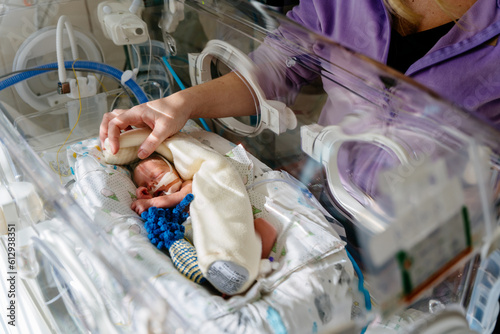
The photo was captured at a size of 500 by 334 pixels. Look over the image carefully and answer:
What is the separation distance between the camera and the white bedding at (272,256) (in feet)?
2.72

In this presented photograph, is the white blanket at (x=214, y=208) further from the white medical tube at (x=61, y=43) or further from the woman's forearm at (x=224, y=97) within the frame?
the white medical tube at (x=61, y=43)

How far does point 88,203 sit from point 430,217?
2.62ft

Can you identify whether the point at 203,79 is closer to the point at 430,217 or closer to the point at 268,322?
the point at 268,322

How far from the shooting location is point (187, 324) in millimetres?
699

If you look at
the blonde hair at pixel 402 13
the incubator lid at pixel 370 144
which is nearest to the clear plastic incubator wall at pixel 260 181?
the incubator lid at pixel 370 144

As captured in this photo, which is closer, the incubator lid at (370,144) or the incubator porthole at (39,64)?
the incubator lid at (370,144)

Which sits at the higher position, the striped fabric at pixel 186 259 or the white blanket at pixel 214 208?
the white blanket at pixel 214 208

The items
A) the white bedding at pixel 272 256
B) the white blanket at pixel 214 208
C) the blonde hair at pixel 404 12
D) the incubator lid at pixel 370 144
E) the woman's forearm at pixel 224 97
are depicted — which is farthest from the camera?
the woman's forearm at pixel 224 97

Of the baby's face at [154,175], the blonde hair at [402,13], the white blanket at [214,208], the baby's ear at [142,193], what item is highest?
the blonde hair at [402,13]

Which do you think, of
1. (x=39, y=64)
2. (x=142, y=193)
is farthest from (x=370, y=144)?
(x=39, y=64)

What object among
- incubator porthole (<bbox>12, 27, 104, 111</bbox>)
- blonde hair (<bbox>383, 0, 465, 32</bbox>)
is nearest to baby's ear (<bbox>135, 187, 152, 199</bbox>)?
incubator porthole (<bbox>12, 27, 104, 111</bbox>)

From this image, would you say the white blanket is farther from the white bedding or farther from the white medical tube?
the white medical tube

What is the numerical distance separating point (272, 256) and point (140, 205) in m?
0.37

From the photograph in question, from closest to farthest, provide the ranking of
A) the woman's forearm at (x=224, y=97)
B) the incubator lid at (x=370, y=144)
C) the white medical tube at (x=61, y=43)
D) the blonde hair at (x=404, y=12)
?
1. the incubator lid at (x=370, y=144)
2. the blonde hair at (x=404, y=12)
3. the woman's forearm at (x=224, y=97)
4. the white medical tube at (x=61, y=43)
